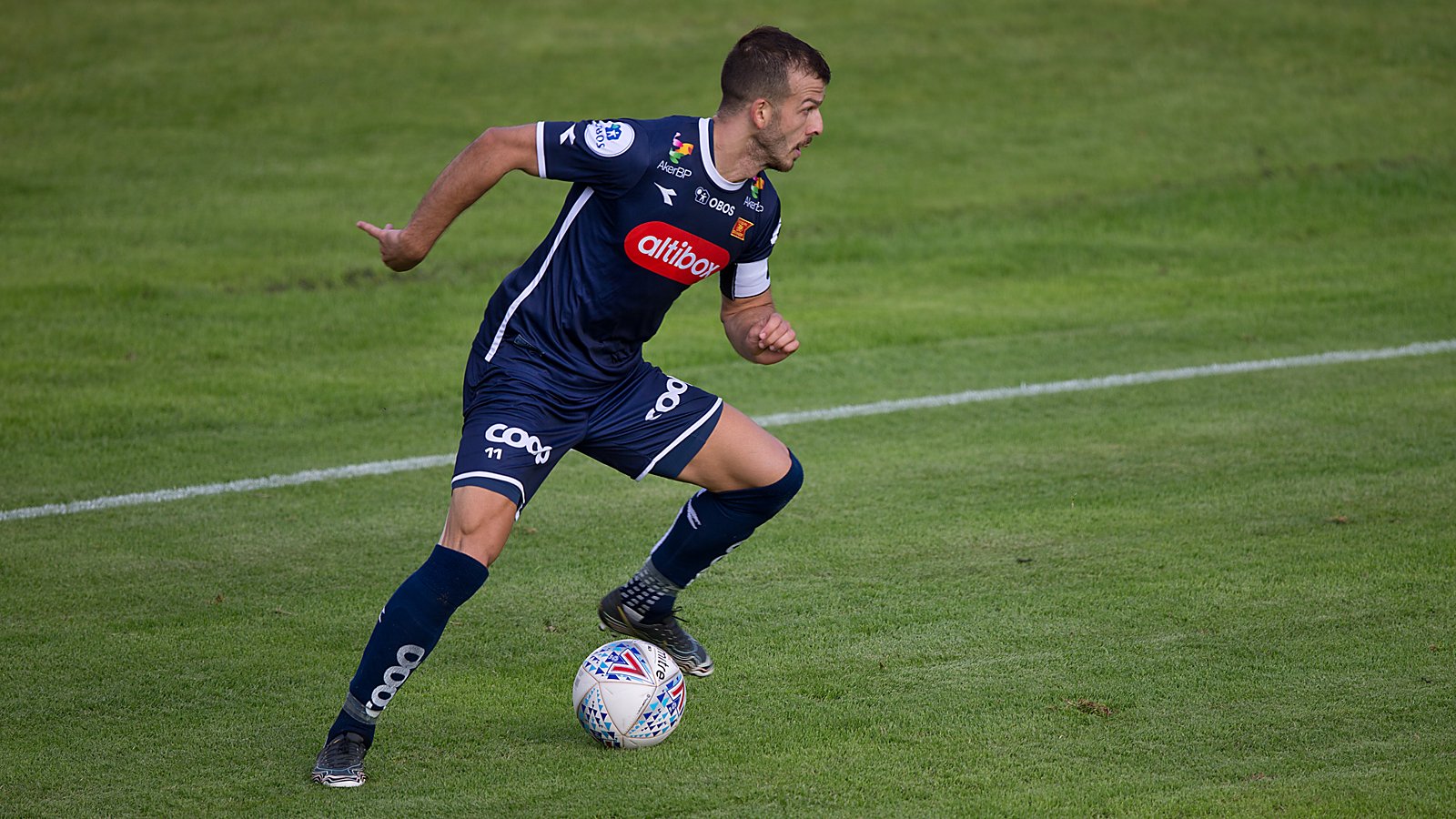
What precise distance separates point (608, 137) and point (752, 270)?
0.84 meters

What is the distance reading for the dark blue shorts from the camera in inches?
188

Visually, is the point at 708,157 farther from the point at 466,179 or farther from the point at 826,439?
the point at 826,439

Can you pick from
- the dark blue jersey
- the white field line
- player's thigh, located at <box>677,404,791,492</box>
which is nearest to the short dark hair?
the dark blue jersey

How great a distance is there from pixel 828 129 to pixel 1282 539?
1165cm

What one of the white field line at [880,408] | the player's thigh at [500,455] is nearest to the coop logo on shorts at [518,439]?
the player's thigh at [500,455]

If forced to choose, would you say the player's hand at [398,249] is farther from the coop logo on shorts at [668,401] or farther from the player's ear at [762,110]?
the player's ear at [762,110]

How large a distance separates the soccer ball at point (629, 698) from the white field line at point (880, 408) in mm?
3547

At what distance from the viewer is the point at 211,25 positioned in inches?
784

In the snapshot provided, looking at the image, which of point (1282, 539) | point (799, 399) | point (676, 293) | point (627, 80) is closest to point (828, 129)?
point (627, 80)

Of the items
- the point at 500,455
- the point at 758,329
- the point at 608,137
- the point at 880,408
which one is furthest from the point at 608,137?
the point at 880,408

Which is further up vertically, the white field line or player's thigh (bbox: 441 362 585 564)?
player's thigh (bbox: 441 362 585 564)

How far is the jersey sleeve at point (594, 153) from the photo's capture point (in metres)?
4.77

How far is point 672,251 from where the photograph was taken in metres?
5.05

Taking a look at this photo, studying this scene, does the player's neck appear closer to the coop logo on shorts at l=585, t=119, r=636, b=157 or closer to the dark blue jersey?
the dark blue jersey
